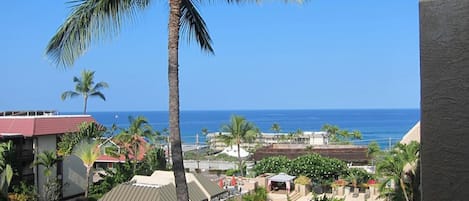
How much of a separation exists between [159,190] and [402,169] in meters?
9.24

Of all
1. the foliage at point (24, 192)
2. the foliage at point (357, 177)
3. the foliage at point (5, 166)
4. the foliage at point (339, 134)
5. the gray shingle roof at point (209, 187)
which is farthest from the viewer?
the foliage at point (339, 134)

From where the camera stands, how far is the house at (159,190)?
17.5 meters

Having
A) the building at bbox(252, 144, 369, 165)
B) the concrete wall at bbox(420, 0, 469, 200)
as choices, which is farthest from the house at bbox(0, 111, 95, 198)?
the concrete wall at bbox(420, 0, 469, 200)

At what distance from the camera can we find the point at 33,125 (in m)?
24.6

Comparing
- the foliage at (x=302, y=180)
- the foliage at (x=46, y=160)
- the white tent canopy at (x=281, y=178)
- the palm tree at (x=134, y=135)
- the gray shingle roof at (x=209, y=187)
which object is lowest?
the foliage at (x=302, y=180)

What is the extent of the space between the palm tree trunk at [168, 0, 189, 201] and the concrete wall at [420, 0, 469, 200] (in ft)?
20.0

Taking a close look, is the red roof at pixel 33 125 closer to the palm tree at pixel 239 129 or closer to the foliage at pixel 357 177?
the palm tree at pixel 239 129

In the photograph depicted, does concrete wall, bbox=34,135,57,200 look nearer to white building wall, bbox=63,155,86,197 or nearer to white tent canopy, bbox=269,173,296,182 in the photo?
white building wall, bbox=63,155,86,197

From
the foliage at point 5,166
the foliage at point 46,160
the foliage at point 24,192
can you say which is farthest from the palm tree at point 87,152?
the foliage at point 5,166

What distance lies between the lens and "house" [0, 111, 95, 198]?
2419 centimetres

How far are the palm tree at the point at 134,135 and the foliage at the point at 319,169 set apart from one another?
1130 centimetres

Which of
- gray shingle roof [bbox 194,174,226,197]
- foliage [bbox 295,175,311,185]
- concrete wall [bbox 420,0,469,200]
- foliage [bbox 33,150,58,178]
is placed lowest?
foliage [bbox 295,175,311,185]

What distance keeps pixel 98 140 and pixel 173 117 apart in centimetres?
2070

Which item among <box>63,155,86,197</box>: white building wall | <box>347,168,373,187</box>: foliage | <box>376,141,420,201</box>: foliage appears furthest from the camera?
<box>347,168,373,187</box>: foliage
